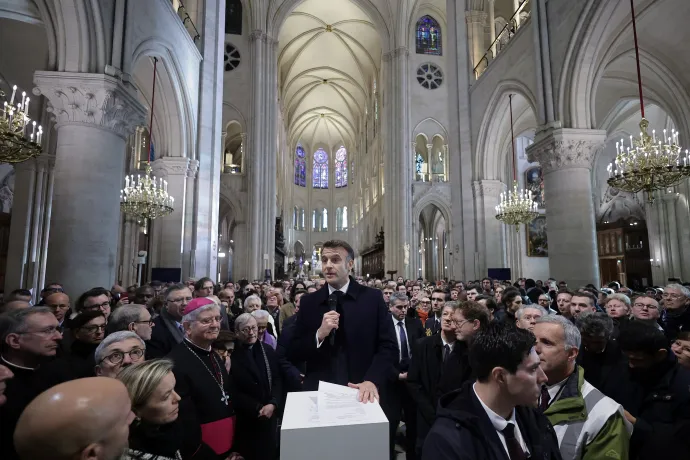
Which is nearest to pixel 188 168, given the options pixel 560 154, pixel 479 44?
pixel 560 154

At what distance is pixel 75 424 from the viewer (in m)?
1.04

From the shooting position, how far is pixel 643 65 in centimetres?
1377

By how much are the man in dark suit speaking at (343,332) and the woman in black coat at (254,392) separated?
63 centimetres

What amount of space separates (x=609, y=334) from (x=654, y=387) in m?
0.50

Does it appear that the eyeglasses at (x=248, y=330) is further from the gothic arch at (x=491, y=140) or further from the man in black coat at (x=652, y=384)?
the gothic arch at (x=491, y=140)

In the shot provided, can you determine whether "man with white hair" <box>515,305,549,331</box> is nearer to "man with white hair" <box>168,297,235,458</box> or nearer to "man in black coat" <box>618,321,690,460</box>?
"man in black coat" <box>618,321,690,460</box>

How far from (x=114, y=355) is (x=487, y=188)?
13.9 m

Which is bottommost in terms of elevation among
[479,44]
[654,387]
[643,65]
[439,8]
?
[654,387]

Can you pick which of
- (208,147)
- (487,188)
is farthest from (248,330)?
(487,188)

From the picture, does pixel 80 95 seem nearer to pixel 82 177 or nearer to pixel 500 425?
pixel 82 177

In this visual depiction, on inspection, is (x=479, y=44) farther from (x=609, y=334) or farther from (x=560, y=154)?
(x=609, y=334)

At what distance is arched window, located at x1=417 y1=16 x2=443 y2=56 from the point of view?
26500 millimetres

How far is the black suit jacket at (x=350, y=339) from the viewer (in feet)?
7.96

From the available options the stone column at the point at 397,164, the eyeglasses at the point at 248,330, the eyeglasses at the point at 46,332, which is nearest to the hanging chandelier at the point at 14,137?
the eyeglasses at the point at 46,332
